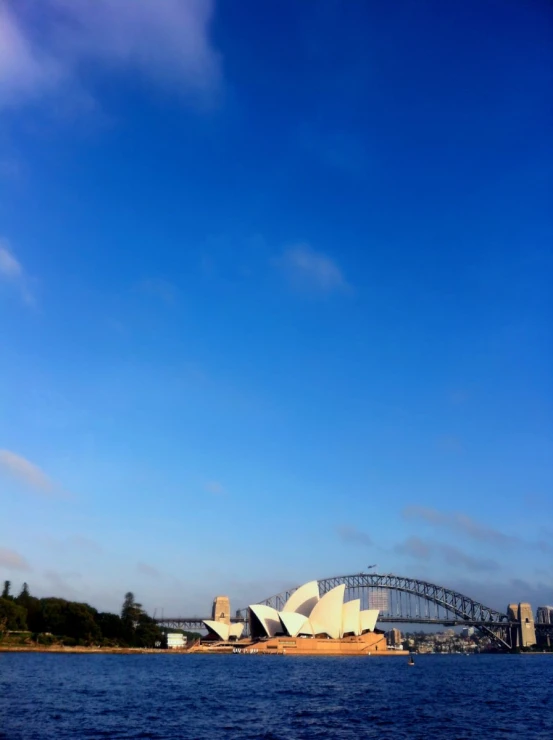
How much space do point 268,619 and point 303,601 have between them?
27.6 ft

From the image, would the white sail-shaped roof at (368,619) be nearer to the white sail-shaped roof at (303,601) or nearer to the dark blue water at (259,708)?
the white sail-shaped roof at (303,601)

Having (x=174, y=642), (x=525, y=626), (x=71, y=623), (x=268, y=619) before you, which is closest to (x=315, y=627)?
(x=268, y=619)

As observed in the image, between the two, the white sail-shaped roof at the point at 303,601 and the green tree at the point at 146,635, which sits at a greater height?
the white sail-shaped roof at the point at 303,601

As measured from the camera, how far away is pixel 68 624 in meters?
111

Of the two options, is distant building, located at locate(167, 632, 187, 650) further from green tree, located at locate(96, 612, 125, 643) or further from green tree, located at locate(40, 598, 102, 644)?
green tree, located at locate(40, 598, 102, 644)

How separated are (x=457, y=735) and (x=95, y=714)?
18.0m

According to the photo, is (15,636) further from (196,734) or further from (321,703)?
(196,734)

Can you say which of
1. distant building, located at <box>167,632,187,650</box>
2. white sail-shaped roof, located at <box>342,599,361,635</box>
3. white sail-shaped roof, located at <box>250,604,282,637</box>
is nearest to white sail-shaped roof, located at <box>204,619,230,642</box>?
distant building, located at <box>167,632,187,650</box>

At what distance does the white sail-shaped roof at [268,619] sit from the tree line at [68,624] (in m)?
21.7

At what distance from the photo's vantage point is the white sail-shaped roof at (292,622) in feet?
401

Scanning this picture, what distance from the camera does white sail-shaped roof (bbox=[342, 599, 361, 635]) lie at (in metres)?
130

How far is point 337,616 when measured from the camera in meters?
125

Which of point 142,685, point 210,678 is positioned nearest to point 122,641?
Result: point 210,678

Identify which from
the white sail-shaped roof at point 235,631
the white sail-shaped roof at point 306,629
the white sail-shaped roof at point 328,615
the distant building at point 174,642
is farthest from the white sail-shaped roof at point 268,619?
the white sail-shaped roof at point 235,631
